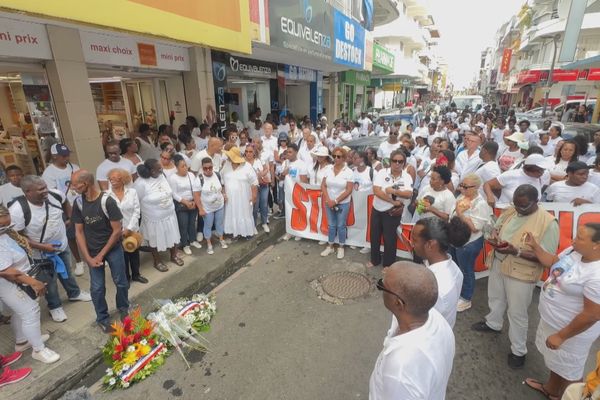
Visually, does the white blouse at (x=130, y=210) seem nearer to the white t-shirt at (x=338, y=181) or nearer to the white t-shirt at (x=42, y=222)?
the white t-shirt at (x=42, y=222)

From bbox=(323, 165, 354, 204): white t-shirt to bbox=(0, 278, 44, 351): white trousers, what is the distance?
411cm

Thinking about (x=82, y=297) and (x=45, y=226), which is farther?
(x=82, y=297)

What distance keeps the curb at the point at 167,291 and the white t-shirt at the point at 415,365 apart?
10.3 feet

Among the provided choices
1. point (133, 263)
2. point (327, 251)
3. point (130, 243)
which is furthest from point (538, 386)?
point (133, 263)

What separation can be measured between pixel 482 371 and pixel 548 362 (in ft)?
2.16

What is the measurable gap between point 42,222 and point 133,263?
131cm

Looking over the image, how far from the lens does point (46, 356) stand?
3279 mm

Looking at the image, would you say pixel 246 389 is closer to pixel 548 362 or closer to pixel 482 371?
pixel 482 371

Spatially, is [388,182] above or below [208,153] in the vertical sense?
below

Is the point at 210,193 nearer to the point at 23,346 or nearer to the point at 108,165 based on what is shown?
the point at 108,165

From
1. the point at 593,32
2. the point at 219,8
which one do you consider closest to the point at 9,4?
the point at 219,8

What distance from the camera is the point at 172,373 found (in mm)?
3320

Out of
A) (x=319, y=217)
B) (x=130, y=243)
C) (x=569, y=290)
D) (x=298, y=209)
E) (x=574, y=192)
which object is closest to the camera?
(x=569, y=290)


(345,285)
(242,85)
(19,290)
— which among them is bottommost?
(345,285)
